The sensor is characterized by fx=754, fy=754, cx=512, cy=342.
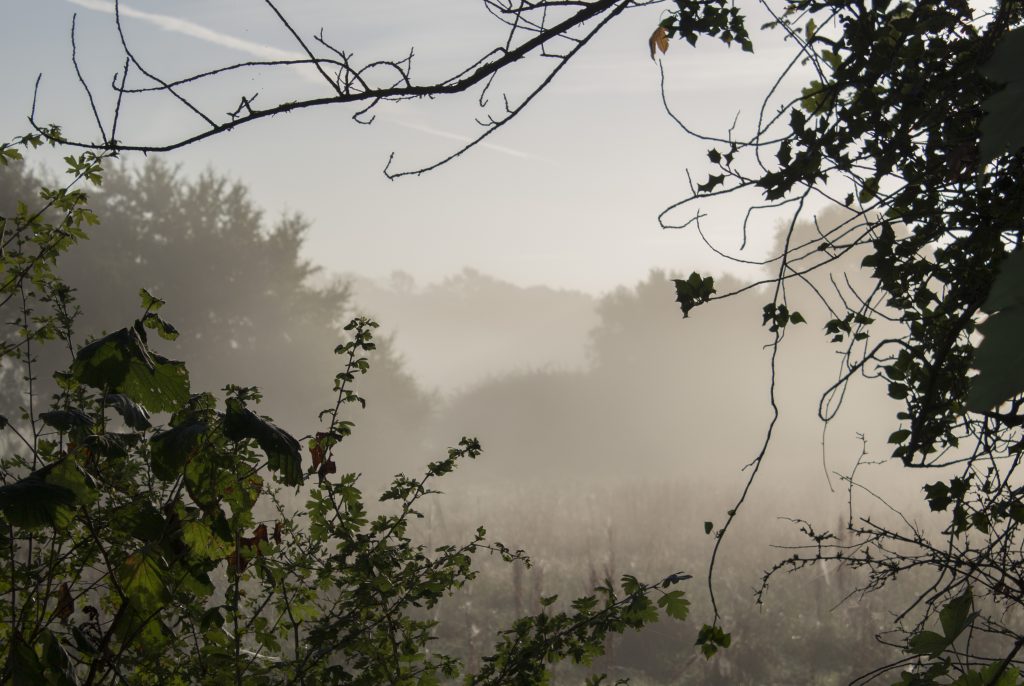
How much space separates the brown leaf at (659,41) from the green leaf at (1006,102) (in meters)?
1.95

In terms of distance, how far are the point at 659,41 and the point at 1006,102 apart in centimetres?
204

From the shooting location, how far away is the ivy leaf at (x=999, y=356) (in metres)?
0.33

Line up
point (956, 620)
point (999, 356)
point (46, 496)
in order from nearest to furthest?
point (999, 356) < point (956, 620) < point (46, 496)

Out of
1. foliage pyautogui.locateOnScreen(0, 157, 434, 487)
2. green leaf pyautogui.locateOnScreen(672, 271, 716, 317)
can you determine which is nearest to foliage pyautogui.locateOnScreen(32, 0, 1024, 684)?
green leaf pyautogui.locateOnScreen(672, 271, 716, 317)

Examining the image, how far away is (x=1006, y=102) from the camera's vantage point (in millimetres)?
383

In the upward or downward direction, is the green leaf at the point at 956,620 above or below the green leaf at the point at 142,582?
below

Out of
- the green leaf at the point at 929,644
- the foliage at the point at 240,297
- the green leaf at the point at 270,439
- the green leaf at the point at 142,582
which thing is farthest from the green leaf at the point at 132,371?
the foliage at the point at 240,297

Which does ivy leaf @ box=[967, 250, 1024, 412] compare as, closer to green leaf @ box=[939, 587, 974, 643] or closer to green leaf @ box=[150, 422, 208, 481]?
green leaf @ box=[939, 587, 974, 643]

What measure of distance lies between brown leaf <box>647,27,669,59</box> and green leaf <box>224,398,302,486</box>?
1541mm

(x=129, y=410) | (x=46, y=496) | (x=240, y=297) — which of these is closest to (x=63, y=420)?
(x=129, y=410)

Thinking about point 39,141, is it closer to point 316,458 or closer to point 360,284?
point 316,458

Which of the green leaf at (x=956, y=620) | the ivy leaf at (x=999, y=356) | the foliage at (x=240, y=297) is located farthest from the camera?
the foliage at (x=240, y=297)

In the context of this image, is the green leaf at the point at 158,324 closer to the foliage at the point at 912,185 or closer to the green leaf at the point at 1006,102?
the foliage at the point at 912,185

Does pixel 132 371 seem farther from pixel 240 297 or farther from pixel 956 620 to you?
pixel 240 297
